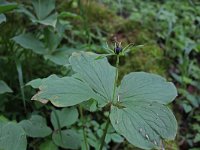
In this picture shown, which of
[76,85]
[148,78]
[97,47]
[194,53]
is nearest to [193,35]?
[194,53]

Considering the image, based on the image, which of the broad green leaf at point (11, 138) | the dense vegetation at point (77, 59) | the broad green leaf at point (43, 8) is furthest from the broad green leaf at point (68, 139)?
the broad green leaf at point (43, 8)

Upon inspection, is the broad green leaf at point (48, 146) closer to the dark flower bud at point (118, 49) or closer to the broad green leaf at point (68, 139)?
the broad green leaf at point (68, 139)

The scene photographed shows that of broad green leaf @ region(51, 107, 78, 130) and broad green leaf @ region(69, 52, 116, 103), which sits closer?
broad green leaf @ region(69, 52, 116, 103)

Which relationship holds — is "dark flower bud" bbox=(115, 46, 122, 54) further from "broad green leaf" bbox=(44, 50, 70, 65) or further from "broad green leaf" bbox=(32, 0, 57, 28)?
"broad green leaf" bbox=(32, 0, 57, 28)

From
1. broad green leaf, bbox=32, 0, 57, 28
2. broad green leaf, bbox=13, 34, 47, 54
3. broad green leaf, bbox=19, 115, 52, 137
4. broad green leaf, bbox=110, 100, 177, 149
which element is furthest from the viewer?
broad green leaf, bbox=32, 0, 57, 28

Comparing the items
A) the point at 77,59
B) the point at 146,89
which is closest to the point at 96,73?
the point at 77,59

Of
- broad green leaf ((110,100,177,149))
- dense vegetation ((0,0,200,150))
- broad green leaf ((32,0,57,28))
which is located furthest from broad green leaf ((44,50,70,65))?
broad green leaf ((110,100,177,149))

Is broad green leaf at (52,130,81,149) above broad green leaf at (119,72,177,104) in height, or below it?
below

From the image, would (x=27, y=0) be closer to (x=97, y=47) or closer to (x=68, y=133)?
(x=97, y=47)
